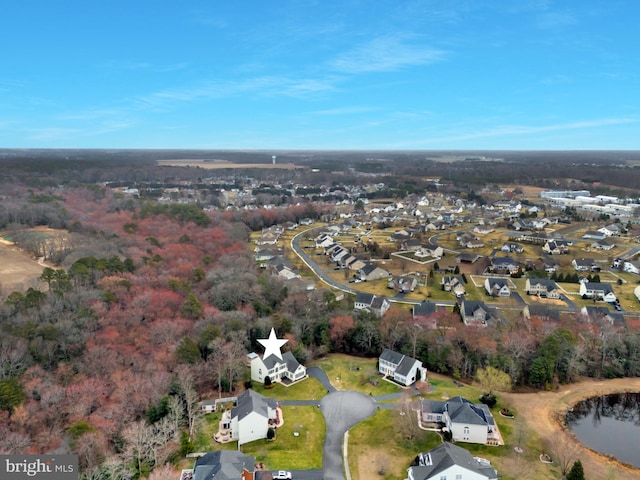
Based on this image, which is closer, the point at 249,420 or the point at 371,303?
the point at 249,420

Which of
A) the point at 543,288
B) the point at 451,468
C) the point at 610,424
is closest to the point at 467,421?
the point at 451,468

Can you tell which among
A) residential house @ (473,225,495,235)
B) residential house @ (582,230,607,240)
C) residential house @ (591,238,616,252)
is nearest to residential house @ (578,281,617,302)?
residential house @ (591,238,616,252)

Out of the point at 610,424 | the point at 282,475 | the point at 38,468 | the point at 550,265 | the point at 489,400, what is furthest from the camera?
the point at 550,265

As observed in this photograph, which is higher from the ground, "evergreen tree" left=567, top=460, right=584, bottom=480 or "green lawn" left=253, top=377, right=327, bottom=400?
"evergreen tree" left=567, top=460, right=584, bottom=480

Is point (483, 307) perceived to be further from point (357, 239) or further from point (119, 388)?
point (357, 239)

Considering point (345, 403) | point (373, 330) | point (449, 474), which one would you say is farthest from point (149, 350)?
point (449, 474)

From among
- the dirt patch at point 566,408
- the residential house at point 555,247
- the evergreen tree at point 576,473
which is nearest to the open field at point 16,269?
the dirt patch at point 566,408

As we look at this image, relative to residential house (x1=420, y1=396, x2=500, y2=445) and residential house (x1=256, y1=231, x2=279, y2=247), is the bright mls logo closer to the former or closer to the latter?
residential house (x1=420, y1=396, x2=500, y2=445)

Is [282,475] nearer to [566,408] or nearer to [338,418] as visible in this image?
[338,418]
